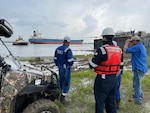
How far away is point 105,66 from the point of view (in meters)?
4.79

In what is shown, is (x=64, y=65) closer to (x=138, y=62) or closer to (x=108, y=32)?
(x=138, y=62)

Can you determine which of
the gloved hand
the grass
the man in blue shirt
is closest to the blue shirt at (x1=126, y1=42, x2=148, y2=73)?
the man in blue shirt

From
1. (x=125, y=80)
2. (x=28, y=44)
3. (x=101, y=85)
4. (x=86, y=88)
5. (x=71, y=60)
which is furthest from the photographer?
(x=28, y=44)

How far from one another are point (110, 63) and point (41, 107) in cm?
145

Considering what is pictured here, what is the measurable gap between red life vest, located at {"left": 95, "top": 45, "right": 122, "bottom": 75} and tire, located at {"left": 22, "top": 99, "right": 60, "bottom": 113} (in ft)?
3.49

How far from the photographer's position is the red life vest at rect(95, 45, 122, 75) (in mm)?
4758

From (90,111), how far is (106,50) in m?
2.23

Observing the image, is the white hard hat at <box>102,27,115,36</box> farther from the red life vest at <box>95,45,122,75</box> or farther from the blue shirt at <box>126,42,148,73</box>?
the blue shirt at <box>126,42,148,73</box>

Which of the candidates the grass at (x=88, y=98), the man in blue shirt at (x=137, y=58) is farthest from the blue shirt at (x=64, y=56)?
the man in blue shirt at (x=137, y=58)

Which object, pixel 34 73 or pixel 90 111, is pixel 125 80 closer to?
pixel 90 111

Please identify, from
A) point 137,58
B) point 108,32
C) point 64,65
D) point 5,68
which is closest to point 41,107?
point 5,68

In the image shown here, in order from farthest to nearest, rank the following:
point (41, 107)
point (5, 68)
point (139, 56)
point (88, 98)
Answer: point (88, 98), point (139, 56), point (41, 107), point (5, 68)

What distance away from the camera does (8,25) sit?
4883 mm

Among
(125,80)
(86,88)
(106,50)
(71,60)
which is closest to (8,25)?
(106,50)
